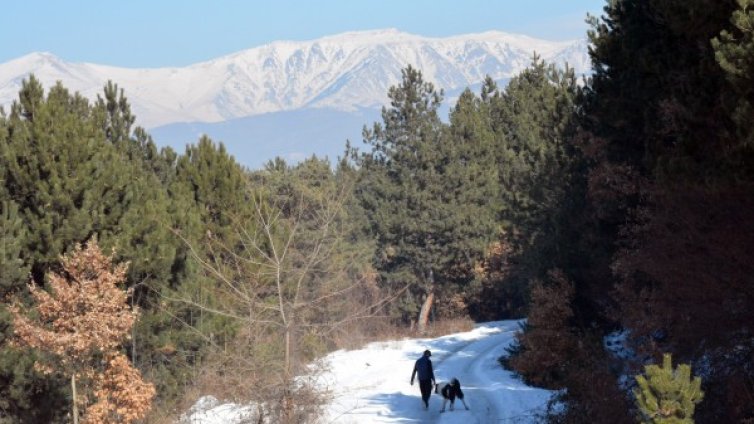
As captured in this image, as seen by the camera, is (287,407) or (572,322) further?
(572,322)

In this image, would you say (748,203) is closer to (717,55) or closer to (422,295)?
(717,55)

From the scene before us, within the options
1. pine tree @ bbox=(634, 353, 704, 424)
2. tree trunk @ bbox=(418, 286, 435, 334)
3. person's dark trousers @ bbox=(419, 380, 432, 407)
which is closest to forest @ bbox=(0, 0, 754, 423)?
pine tree @ bbox=(634, 353, 704, 424)

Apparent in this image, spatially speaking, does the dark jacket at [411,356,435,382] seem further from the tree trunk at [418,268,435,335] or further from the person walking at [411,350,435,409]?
the tree trunk at [418,268,435,335]

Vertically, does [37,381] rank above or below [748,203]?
below

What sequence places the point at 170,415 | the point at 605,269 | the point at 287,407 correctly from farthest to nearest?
the point at 170,415
the point at 605,269
the point at 287,407

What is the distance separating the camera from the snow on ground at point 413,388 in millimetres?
22266

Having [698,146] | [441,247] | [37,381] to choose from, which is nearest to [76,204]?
[37,381]

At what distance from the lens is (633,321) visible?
1756cm

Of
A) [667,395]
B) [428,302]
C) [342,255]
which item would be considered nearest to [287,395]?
[667,395]

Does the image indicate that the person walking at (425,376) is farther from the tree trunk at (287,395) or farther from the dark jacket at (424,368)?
the tree trunk at (287,395)

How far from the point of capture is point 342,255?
97.4 feet

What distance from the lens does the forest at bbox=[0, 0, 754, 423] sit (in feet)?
43.6

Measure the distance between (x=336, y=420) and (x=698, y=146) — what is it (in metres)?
11.8

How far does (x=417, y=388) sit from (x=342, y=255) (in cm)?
466
